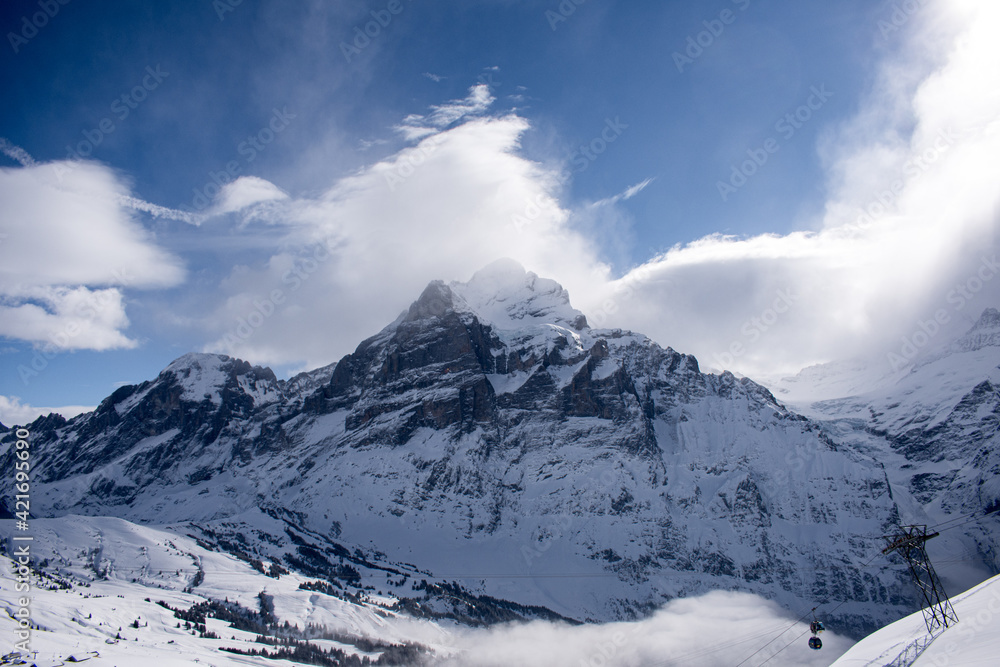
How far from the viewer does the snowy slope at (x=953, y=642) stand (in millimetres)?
29144

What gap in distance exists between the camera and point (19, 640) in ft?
229

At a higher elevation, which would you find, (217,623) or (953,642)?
(217,623)

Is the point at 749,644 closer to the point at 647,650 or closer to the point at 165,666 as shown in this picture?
the point at 647,650

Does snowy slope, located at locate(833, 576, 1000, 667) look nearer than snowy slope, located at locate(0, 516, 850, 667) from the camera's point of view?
Yes

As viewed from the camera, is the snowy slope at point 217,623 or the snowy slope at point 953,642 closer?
the snowy slope at point 953,642

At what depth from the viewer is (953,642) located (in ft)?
108

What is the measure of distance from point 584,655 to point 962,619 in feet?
501

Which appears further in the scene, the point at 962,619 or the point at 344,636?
the point at 344,636

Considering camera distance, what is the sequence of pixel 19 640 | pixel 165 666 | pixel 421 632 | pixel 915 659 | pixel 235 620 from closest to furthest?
pixel 915 659
pixel 19 640
pixel 165 666
pixel 235 620
pixel 421 632

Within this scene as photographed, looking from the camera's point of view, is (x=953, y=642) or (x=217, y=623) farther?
(x=217, y=623)

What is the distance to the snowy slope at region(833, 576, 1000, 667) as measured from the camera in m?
29.1

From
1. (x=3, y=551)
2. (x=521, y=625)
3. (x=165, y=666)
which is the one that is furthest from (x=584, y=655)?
(x=3, y=551)

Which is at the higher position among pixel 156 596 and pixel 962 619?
pixel 156 596

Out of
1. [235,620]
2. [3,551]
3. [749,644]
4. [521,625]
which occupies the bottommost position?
[749,644]
